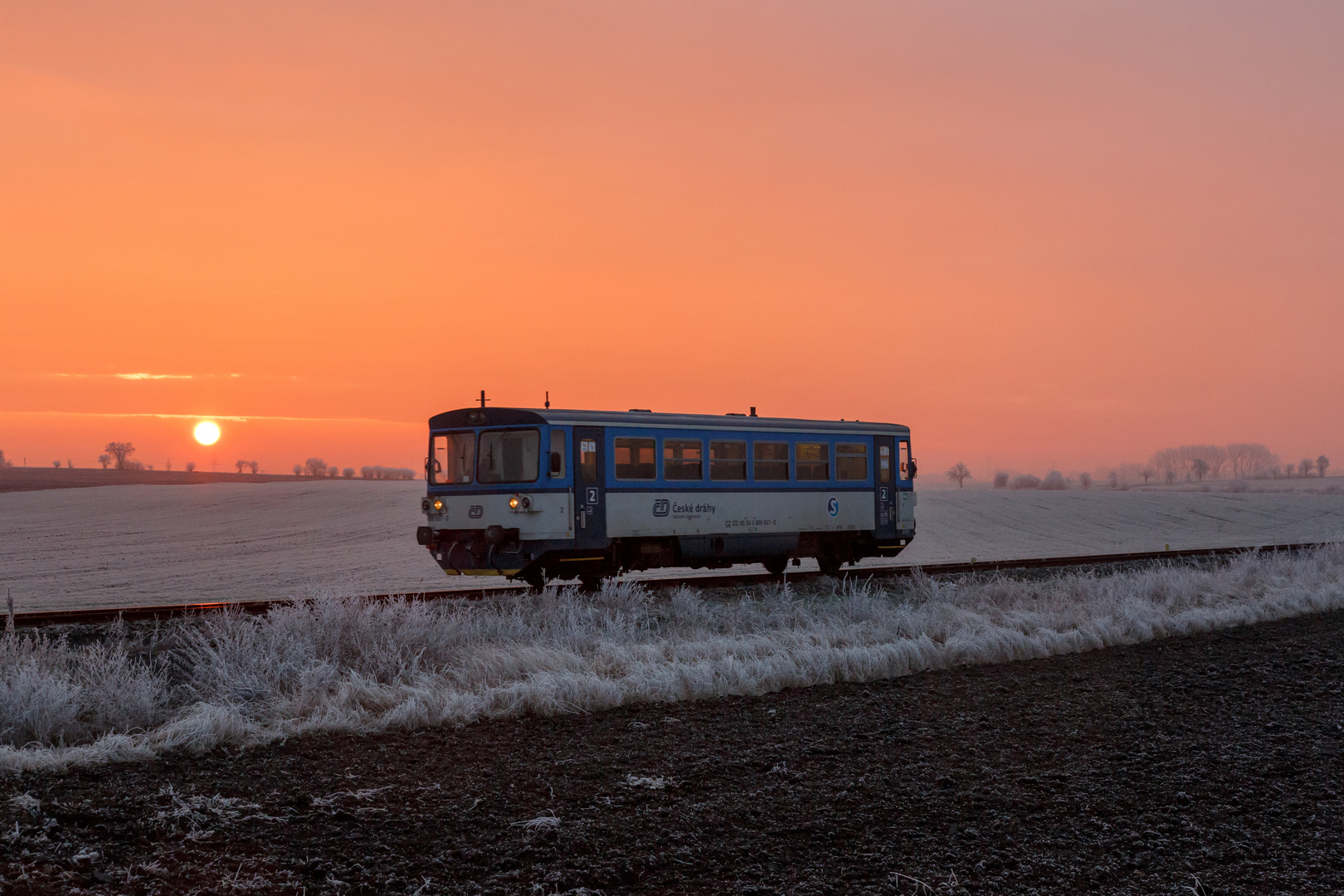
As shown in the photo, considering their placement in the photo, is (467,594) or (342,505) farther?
(342,505)

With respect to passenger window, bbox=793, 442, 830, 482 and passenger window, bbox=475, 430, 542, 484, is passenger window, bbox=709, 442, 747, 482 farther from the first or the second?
passenger window, bbox=475, 430, 542, 484

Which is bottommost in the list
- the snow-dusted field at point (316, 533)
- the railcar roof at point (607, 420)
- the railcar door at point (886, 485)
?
the snow-dusted field at point (316, 533)

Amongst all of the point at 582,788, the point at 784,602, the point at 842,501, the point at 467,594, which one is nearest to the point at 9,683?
the point at 582,788

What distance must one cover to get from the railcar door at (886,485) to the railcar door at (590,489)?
6.08m

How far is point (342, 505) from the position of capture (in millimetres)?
53062

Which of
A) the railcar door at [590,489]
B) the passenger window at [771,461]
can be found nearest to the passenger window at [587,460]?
the railcar door at [590,489]

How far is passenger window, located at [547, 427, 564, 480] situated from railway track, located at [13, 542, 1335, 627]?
5.66 feet

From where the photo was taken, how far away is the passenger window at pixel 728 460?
1783cm

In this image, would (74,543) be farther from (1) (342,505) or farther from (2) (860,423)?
(2) (860,423)

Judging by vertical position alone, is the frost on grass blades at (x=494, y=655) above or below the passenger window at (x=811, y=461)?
below

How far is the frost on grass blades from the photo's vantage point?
28.2 ft

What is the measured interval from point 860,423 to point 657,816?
14430mm

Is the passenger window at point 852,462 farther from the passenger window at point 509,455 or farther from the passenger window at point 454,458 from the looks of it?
the passenger window at point 454,458

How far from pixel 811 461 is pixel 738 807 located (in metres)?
12.9
